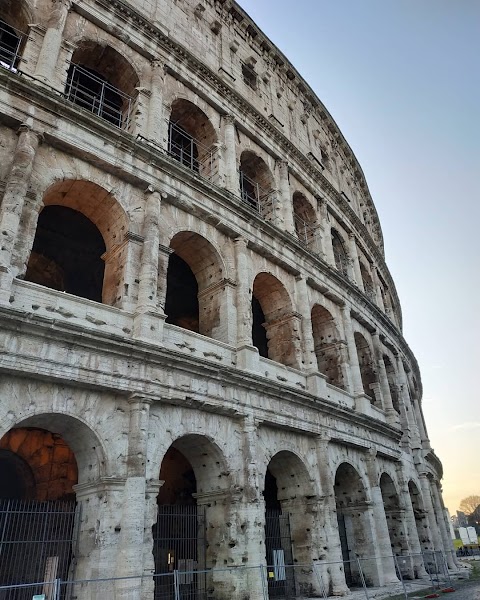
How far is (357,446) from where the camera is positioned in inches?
528

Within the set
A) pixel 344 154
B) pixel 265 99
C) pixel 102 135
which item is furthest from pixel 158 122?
pixel 344 154

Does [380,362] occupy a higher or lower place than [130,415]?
higher

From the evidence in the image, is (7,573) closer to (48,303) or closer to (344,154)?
(48,303)

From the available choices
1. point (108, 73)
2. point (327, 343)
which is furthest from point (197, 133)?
point (327, 343)

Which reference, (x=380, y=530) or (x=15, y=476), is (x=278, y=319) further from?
(x=15, y=476)

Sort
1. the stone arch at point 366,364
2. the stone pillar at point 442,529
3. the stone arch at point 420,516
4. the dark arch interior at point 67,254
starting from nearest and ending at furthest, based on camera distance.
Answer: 1. the dark arch interior at point 67,254
2. the stone arch at point 420,516
3. the stone arch at point 366,364
4. the stone pillar at point 442,529

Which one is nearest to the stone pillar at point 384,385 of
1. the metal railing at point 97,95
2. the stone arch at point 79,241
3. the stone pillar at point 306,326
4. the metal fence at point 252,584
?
the metal fence at point 252,584

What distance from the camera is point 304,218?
1722 cm

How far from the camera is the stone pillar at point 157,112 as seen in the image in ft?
36.7

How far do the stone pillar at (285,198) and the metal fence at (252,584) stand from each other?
9.20 meters

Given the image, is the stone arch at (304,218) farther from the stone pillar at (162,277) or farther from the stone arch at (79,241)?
the stone pillar at (162,277)

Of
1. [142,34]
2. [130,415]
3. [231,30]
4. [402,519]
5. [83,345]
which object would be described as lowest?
[402,519]

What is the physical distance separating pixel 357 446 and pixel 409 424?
745 centimetres

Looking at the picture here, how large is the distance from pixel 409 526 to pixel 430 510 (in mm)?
3215
